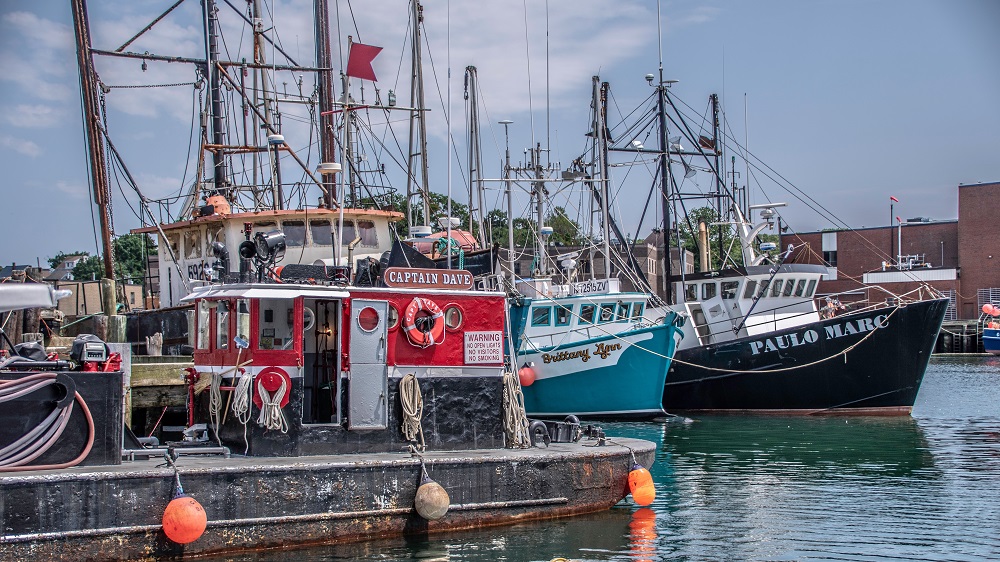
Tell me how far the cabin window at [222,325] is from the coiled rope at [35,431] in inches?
82.9

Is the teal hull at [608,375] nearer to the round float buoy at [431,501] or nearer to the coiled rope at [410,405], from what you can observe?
the coiled rope at [410,405]

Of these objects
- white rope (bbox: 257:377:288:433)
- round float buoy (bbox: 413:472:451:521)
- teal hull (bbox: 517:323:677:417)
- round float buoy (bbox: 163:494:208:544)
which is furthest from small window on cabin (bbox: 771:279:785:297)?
round float buoy (bbox: 163:494:208:544)

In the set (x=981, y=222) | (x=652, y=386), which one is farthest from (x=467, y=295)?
(x=981, y=222)

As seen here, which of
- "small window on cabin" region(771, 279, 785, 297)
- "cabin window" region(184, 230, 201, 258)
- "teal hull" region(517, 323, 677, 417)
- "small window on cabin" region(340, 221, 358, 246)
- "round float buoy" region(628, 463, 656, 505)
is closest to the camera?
"round float buoy" region(628, 463, 656, 505)

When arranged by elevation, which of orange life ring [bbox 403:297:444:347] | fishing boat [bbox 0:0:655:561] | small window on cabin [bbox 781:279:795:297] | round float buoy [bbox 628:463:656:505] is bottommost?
round float buoy [bbox 628:463:656:505]

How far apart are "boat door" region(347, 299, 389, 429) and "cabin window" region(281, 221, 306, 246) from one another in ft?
30.9

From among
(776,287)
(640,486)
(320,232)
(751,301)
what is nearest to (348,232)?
(320,232)

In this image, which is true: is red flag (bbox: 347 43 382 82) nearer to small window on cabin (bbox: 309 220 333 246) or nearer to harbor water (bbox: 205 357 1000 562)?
small window on cabin (bbox: 309 220 333 246)

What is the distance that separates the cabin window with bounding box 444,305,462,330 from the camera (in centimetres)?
1280

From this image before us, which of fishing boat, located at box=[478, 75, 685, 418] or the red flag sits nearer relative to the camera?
the red flag

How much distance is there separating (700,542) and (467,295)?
4279 millimetres

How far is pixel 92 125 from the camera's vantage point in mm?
23438

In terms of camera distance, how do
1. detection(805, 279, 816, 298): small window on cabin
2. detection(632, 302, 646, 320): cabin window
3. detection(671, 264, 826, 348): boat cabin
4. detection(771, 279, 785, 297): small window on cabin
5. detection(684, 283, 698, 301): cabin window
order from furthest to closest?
detection(684, 283, 698, 301): cabin window < detection(805, 279, 816, 298): small window on cabin < detection(771, 279, 785, 297): small window on cabin < detection(671, 264, 826, 348): boat cabin < detection(632, 302, 646, 320): cabin window

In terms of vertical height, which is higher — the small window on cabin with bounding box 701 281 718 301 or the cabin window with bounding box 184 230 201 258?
the cabin window with bounding box 184 230 201 258
